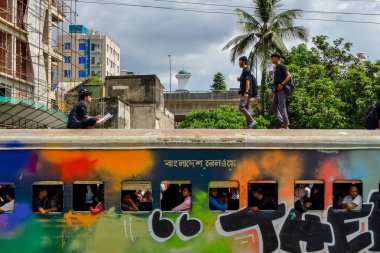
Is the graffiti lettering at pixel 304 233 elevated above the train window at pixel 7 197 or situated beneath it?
situated beneath

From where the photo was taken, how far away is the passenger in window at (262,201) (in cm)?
1094

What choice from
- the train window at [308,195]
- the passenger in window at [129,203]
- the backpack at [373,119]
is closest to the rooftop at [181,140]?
the train window at [308,195]

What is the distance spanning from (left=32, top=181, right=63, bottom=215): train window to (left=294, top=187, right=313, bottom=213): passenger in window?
4.29m

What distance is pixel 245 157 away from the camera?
10914 mm

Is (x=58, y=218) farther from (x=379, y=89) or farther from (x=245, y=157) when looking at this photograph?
(x=379, y=89)

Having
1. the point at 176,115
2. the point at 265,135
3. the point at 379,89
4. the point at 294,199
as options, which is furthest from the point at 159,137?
the point at 176,115

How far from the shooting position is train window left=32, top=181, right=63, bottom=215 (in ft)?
35.2

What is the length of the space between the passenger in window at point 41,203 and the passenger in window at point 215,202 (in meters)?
2.83

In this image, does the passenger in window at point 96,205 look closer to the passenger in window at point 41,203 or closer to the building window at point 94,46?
the passenger in window at point 41,203

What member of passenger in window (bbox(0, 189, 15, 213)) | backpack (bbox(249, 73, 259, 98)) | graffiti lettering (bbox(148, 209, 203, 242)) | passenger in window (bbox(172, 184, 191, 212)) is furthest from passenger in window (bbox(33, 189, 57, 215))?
backpack (bbox(249, 73, 259, 98))

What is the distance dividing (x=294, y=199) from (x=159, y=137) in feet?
8.93

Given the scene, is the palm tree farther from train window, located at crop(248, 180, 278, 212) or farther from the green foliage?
train window, located at crop(248, 180, 278, 212)

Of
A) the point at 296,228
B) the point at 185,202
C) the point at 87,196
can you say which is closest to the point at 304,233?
the point at 296,228

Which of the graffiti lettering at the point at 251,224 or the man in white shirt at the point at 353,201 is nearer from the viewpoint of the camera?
the graffiti lettering at the point at 251,224
